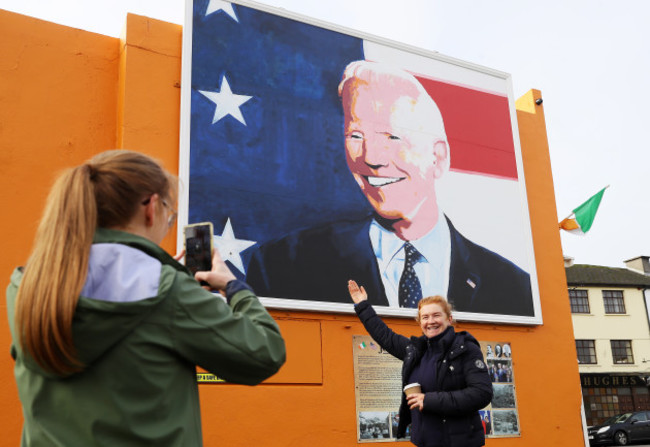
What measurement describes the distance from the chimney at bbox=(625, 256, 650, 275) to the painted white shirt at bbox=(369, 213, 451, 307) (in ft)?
90.7

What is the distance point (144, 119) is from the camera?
20.9 feet

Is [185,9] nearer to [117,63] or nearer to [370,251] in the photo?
[117,63]

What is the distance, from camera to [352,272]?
6945 millimetres

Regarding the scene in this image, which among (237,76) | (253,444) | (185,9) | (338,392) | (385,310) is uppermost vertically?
(185,9)

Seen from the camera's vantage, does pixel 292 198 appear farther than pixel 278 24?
No

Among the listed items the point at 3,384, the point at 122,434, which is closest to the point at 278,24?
the point at 3,384

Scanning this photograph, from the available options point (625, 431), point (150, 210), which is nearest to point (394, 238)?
point (150, 210)

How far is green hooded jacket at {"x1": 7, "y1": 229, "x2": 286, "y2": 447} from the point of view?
1422 mm

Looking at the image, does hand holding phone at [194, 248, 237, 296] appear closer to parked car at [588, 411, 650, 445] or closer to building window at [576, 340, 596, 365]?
parked car at [588, 411, 650, 445]

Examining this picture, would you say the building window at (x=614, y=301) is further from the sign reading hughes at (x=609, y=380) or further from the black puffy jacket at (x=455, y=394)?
the black puffy jacket at (x=455, y=394)

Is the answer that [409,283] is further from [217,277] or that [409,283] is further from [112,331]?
[112,331]

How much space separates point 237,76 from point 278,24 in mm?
946

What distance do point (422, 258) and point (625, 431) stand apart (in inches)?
624

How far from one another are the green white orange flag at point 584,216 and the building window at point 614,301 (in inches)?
826
